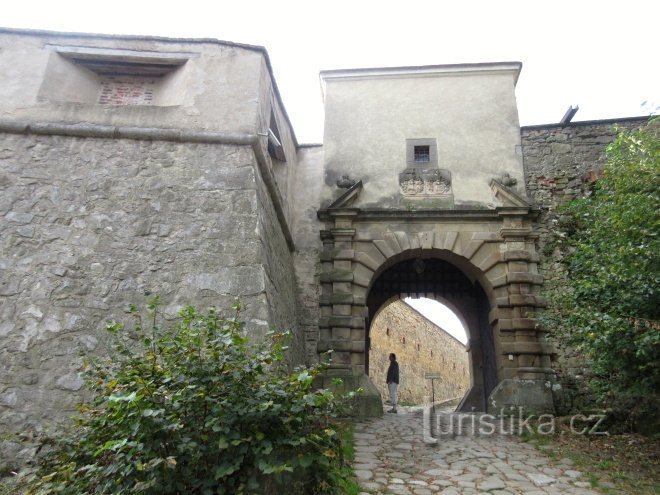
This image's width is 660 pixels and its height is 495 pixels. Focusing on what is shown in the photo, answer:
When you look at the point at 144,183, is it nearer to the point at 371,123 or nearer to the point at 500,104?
the point at 371,123

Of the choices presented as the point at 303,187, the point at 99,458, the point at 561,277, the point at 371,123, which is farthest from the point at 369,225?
the point at 99,458

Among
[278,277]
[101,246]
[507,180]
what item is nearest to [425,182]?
[507,180]

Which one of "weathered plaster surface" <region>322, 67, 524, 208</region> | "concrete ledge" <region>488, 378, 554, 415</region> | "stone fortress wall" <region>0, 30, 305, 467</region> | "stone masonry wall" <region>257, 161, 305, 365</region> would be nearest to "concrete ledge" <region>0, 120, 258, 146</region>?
"stone fortress wall" <region>0, 30, 305, 467</region>

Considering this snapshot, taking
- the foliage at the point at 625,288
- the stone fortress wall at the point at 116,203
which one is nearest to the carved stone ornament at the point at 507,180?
the foliage at the point at 625,288

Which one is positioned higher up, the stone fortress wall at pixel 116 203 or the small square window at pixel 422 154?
the small square window at pixel 422 154

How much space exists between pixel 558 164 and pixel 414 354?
11.0 m

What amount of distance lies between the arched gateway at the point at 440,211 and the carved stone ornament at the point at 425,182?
2 cm

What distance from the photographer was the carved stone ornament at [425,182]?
8.08 meters

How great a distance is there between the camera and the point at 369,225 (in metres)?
7.90

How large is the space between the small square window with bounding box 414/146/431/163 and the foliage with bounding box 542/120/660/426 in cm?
284

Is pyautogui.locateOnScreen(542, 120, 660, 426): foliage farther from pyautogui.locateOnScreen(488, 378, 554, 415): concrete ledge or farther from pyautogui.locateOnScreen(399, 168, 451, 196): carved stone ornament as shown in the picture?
pyautogui.locateOnScreen(399, 168, 451, 196): carved stone ornament

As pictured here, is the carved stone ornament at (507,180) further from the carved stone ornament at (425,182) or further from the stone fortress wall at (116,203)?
the stone fortress wall at (116,203)

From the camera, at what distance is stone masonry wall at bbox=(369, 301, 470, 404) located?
15727mm

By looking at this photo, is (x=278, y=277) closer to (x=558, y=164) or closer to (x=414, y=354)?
(x=558, y=164)
